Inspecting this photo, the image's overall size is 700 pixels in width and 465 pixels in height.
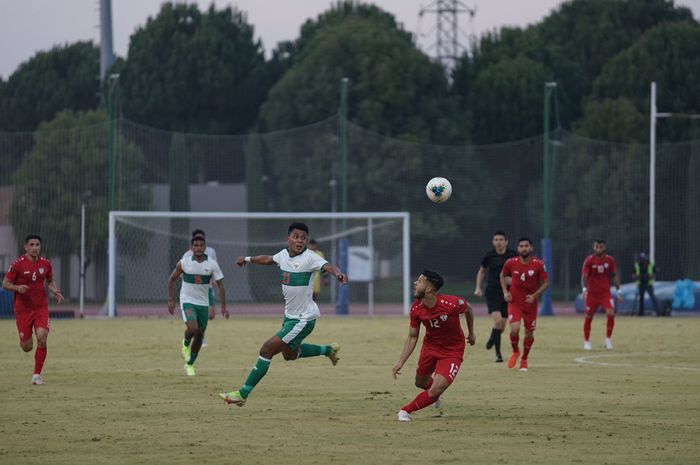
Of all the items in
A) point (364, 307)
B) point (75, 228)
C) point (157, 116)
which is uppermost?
point (157, 116)

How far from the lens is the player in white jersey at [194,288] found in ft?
65.8

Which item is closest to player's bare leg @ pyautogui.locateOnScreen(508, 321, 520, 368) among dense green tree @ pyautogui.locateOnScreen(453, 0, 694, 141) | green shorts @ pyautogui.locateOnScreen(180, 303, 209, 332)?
green shorts @ pyautogui.locateOnScreen(180, 303, 209, 332)

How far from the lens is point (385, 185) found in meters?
55.2

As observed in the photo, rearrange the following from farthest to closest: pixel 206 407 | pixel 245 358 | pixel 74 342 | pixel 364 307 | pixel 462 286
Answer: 1. pixel 462 286
2. pixel 364 307
3. pixel 74 342
4. pixel 245 358
5. pixel 206 407

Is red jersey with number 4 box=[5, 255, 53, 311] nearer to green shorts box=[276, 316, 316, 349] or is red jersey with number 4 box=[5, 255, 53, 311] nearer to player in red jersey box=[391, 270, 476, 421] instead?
green shorts box=[276, 316, 316, 349]

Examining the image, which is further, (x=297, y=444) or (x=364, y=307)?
(x=364, y=307)

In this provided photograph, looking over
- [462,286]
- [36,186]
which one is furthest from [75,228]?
[462,286]

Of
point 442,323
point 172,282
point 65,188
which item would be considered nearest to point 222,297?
point 172,282

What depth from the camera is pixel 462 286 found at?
51344 millimetres

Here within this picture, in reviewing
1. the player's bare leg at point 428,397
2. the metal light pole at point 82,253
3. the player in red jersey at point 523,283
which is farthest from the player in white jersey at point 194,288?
the metal light pole at point 82,253

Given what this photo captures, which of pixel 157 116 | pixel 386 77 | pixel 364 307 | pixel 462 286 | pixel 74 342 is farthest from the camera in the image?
pixel 157 116

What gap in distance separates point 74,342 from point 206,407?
550 inches

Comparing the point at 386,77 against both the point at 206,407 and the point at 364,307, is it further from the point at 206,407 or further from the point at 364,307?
the point at 206,407

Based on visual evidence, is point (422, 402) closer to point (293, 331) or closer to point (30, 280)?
point (293, 331)
